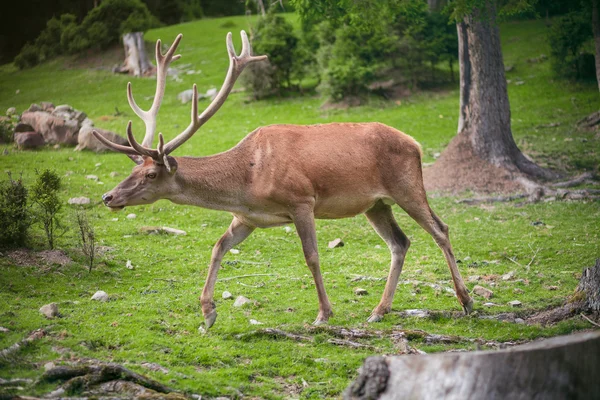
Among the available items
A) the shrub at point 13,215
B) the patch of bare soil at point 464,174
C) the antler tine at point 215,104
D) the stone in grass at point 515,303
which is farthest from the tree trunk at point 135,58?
the stone in grass at point 515,303

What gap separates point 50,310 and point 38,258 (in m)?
2.45

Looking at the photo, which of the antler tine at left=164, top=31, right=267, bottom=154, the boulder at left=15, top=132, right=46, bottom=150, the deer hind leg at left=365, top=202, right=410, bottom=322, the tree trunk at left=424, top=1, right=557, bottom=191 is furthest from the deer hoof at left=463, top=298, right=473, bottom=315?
the boulder at left=15, top=132, right=46, bottom=150

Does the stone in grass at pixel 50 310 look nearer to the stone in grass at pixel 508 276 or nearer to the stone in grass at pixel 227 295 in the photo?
the stone in grass at pixel 227 295

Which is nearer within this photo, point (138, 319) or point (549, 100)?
point (138, 319)

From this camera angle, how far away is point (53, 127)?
723 inches

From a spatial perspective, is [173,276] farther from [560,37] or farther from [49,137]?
[560,37]

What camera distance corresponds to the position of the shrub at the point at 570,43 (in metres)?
22.5

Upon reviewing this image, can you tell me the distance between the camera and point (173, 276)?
10523 millimetres

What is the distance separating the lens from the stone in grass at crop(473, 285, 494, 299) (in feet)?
31.8

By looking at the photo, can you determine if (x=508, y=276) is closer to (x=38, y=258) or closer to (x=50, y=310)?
(x=50, y=310)

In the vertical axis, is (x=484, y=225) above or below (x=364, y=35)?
below

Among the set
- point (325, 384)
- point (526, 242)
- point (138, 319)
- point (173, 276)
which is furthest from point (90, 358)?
point (526, 242)

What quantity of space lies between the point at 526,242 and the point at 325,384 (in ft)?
21.7

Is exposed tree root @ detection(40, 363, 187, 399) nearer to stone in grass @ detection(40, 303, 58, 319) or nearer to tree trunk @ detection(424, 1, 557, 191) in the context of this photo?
stone in grass @ detection(40, 303, 58, 319)
